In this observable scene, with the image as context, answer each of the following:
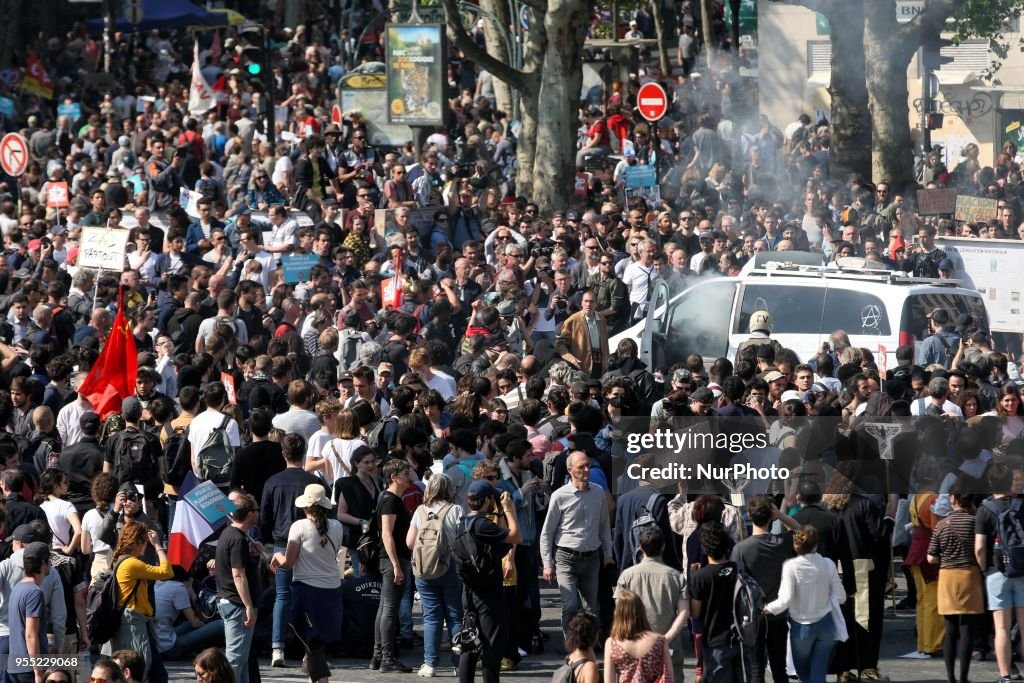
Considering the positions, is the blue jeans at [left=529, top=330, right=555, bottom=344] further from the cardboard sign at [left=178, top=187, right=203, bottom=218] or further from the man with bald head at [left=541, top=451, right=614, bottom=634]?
the man with bald head at [left=541, top=451, right=614, bottom=634]

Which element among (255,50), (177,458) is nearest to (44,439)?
(177,458)

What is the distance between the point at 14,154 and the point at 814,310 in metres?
11.8

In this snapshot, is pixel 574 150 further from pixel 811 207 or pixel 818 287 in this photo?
pixel 818 287

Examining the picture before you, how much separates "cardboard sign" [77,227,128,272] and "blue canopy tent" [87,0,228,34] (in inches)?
995

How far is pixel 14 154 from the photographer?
2425 centimetres

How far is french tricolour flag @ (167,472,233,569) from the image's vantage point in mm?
11070

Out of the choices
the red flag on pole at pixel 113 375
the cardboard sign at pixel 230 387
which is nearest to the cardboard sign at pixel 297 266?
the red flag on pole at pixel 113 375

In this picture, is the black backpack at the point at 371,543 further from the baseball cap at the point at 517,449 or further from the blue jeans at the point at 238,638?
the blue jeans at the point at 238,638

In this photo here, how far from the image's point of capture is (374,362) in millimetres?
15320

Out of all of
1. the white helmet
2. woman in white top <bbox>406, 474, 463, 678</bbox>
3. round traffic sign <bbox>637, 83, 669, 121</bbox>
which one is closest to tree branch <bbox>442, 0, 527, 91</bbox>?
round traffic sign <bbox>637, 83, 669, 121</bbox>

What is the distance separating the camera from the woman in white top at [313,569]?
11.0 metres

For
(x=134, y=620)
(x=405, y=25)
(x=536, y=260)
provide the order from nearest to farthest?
1. (x=134, y=620)
2. (x=536, y=260)
3. (x=405, y=25)

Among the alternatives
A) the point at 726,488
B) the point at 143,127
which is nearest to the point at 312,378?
the point at 726,488

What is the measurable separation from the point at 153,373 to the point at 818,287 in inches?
245
